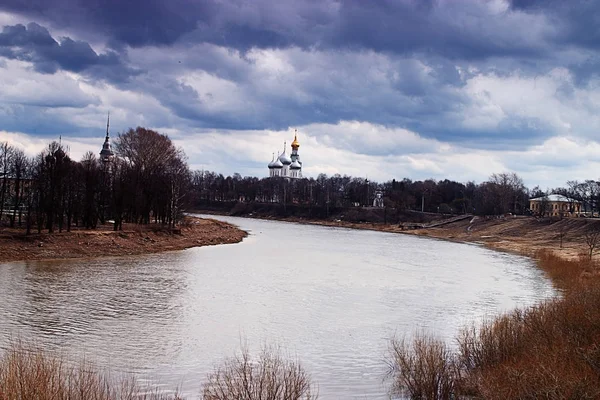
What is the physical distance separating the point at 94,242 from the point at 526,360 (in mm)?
36340

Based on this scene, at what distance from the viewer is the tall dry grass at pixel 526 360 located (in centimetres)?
1069

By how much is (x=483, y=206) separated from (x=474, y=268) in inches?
2604

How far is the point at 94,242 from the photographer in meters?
43.8

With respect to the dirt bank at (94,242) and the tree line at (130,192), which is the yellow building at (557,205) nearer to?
the tree line at (130,192)

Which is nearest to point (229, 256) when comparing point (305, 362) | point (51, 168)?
point (51, 168)

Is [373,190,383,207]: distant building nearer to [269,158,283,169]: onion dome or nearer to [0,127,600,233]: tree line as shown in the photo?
[0,127,600,233]: tree line

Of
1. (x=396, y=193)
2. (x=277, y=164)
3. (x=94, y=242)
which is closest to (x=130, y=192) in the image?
(x=94, y=242)

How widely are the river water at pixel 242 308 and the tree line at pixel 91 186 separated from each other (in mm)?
9550

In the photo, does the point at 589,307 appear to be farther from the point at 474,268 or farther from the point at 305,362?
the point at 474,268

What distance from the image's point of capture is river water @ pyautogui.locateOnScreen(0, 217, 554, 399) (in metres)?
16.7

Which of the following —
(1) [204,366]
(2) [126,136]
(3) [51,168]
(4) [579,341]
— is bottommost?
(1) [204,366]

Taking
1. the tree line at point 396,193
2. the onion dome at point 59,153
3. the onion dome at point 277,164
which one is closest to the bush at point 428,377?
the onion dome at point 59,153

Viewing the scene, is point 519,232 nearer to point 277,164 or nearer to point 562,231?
point 562,231

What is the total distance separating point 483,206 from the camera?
352ft
